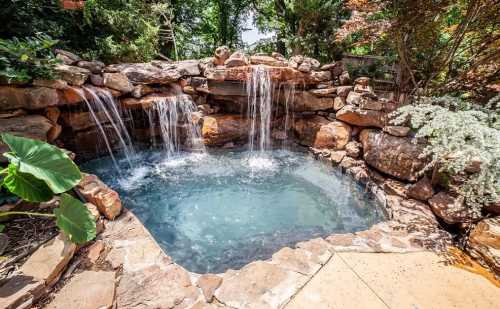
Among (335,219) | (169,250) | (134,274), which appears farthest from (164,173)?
(335,219)

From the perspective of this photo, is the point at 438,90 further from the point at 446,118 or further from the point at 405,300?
the point at 405,300

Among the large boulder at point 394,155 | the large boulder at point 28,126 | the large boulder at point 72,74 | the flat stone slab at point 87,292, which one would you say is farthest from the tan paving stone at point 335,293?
the large boulder at point 72,74

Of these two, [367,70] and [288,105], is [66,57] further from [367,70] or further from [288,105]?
[367,70]

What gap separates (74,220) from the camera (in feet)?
5.33

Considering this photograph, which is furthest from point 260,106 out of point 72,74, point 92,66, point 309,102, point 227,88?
point 72,74

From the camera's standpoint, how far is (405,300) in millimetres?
1741

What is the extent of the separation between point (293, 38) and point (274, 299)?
670 centimetres

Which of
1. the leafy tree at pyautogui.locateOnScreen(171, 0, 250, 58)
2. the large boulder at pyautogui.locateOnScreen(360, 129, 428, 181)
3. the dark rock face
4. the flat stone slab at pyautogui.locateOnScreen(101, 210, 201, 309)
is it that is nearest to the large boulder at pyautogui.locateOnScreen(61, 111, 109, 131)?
the flat stone slab at pyautogui.locateOnScreen(101, 210, 201, 309)

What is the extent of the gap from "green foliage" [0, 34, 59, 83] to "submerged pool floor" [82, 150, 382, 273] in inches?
67.7

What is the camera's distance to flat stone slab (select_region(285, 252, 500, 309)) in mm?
1714

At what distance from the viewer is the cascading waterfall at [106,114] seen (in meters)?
3.84

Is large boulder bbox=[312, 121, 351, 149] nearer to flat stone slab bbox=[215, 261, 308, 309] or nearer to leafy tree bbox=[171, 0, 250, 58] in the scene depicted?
flat stone slab bbox=[215, 261, 308, 309]

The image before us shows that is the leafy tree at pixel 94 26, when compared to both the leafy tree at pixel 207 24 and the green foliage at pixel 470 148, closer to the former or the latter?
the leafy tree at pixel 207 24

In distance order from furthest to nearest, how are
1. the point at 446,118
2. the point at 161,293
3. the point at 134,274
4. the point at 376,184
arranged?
the point at 376,184
the point at 446,118
the point at 134,274
the point at 161,293
